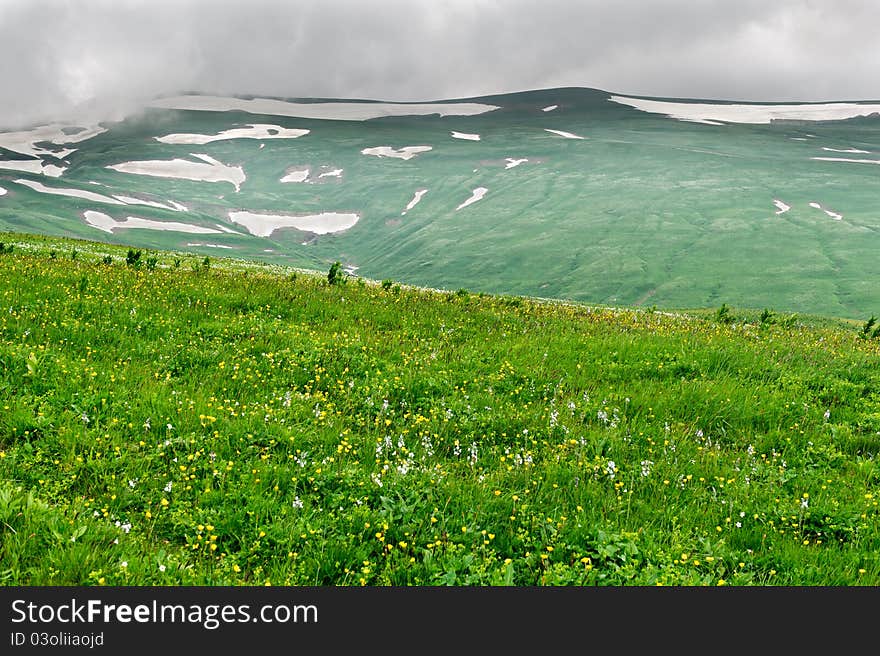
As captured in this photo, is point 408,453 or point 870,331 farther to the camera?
point 870,331

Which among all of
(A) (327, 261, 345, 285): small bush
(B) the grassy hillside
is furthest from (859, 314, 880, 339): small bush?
(A) (327, 261, 345, 285): small bush

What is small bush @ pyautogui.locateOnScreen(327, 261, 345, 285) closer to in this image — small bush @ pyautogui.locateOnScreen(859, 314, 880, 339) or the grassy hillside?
the grassy hillside

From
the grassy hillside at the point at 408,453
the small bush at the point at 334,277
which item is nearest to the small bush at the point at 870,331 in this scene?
the grassy hillside at the point at 408,453

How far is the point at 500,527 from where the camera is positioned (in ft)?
19.0

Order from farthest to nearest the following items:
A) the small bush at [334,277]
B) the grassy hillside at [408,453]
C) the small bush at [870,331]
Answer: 1. the small bush at [334,277]
2. the small bush at [870,331]
3. the grassy hillside at [408,453]

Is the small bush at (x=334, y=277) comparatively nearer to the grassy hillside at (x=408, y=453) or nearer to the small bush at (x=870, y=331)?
the grassy hillside at (x=408, y=453)

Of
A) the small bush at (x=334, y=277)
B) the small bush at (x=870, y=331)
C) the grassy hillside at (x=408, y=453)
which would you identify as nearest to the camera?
the grassy hillside at (x=408, y=453)

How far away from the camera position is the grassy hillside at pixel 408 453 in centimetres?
516

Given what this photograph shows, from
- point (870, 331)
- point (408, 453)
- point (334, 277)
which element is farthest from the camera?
point (334, 277)

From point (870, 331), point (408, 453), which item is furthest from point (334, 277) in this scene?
point (870, 331)

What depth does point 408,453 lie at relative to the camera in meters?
7.12

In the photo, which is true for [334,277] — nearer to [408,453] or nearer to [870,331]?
[408,453]

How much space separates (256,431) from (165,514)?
5.60 ft

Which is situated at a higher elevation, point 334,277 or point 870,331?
point 334,277
